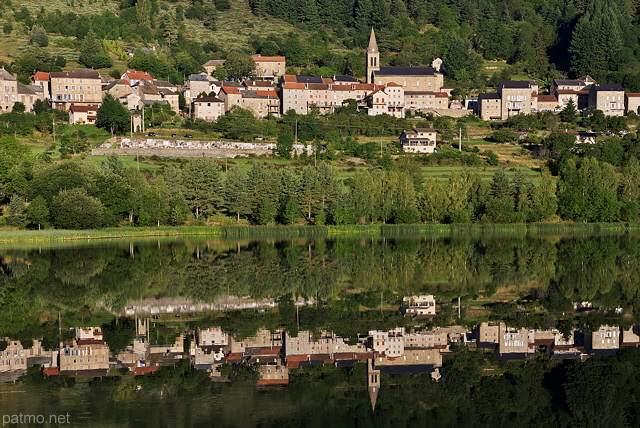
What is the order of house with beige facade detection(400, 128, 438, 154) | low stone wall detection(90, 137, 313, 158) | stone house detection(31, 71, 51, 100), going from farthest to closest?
stone house detection(31, 71, 51, 100) → house with beige facade detection(400, 128, 438, 154) → low stone wall detection(90, 137, 313, 158)

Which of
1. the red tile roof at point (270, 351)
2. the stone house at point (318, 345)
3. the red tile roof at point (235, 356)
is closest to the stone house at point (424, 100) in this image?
the stone house at point (318, 345)

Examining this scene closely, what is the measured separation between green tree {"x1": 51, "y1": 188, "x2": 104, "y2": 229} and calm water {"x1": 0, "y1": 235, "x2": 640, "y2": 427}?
13.3ft

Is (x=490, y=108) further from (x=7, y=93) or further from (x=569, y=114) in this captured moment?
(x=7, y=93)

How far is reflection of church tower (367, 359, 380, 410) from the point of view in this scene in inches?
579

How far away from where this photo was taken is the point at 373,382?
51.7 feet

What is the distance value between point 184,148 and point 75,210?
97.5 ft

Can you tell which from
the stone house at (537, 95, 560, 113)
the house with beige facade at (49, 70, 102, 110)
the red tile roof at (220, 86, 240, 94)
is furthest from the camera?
the stone house at (537, 95, 560, 113)

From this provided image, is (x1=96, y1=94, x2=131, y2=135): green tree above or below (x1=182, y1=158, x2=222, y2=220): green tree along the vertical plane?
above

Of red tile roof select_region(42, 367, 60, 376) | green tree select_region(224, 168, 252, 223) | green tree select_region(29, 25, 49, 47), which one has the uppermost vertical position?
green tree select_region(29, 25, 49, 47)

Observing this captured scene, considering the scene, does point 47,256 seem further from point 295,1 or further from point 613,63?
point 295,1

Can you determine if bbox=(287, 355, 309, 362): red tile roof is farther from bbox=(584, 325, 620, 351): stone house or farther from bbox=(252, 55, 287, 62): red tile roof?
bbox=(252, 55, 287, 62): red tile roof

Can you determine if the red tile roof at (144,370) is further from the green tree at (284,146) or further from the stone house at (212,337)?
the green tree at (284,146)

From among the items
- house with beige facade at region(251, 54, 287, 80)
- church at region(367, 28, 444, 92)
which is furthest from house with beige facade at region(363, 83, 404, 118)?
house with beige facade at region(251, 54, 287, 80)

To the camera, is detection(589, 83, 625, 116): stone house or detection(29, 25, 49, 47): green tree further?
detection(29, 25, 49, 47): green tree
